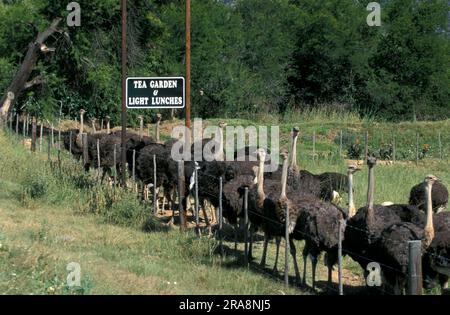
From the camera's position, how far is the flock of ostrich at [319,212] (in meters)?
10.8

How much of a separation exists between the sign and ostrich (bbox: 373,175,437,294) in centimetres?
641

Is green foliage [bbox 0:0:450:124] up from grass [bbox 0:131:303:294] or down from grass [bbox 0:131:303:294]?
up

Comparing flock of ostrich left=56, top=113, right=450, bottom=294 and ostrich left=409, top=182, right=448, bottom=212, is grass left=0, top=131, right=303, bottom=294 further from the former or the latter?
ostrich left=409, top=182, right=448, bottom=212

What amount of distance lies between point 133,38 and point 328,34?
23644 mm

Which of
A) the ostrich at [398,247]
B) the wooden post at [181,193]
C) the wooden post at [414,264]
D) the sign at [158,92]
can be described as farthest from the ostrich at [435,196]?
the wooden post at [414,264]

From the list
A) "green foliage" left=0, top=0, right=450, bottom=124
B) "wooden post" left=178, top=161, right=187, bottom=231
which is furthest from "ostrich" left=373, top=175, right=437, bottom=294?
"green foliage" left=0, top=0, right=450, bottom=124

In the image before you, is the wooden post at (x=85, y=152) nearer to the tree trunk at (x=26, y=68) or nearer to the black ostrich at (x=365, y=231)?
the tree trunk at (x=26, y=68)

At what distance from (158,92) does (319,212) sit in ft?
18.5

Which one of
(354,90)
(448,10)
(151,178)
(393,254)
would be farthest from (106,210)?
(448,10)

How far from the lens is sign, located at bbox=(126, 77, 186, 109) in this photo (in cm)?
1623

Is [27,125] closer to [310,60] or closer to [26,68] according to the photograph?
[26,68]

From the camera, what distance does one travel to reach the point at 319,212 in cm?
1184
